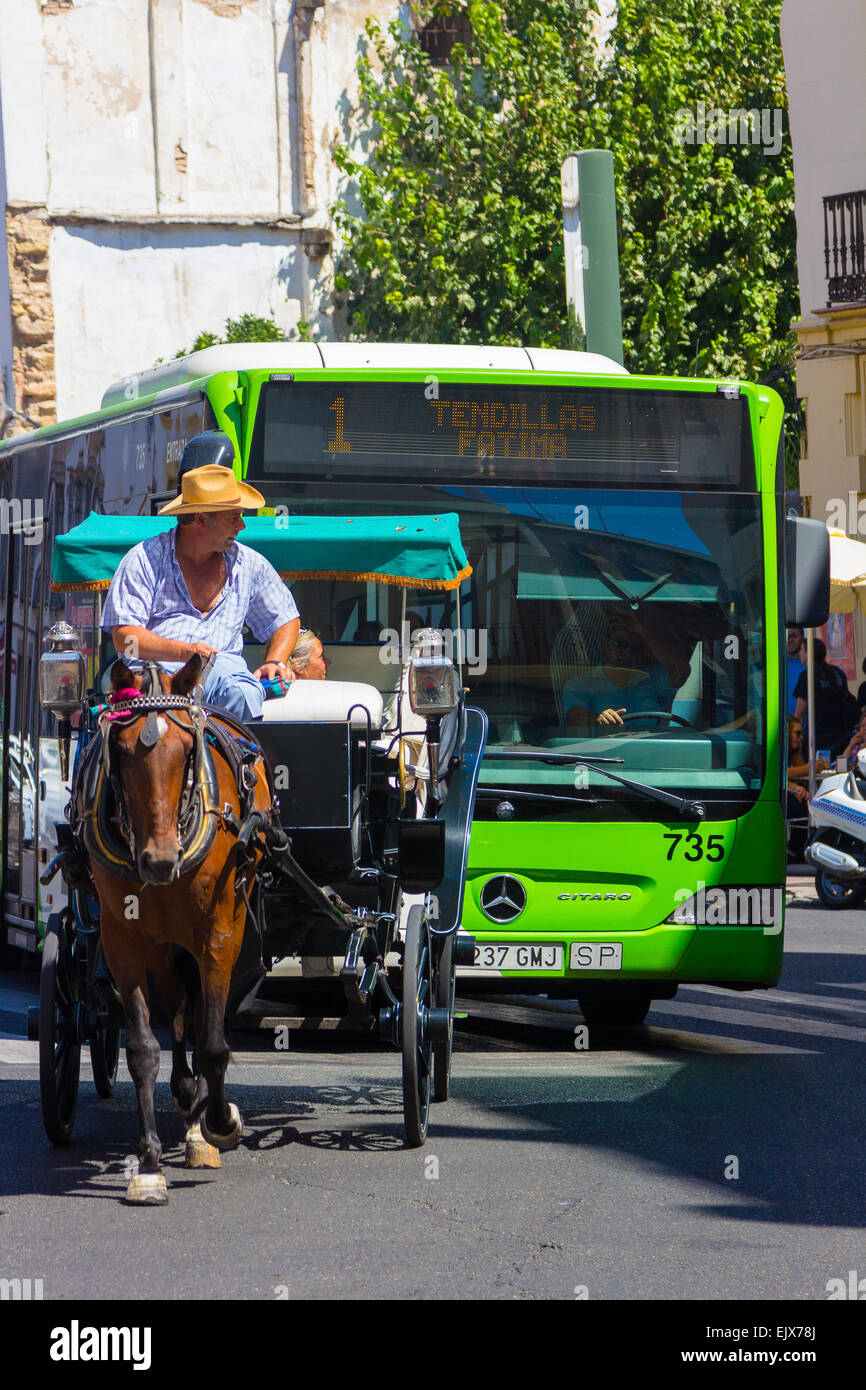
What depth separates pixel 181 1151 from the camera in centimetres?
715

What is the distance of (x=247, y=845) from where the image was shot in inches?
257

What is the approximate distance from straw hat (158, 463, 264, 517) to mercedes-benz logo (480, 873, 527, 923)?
286cm

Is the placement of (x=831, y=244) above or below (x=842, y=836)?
above

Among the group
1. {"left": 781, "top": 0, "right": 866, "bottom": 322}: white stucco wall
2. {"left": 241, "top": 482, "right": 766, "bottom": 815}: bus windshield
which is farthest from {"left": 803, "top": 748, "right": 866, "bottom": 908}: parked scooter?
{"left": 781, "top": 0, "right": 866, "bottom": 322}: white stucco wall

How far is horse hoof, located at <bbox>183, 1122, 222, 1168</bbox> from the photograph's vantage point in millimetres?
6711

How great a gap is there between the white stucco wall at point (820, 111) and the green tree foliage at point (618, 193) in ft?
16.1

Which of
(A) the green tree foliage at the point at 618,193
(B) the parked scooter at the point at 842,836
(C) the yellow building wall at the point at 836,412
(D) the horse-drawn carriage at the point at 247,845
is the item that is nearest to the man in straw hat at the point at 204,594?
(D) the horse-drawn carriage at the point at 247,845

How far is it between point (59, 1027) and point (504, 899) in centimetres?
276

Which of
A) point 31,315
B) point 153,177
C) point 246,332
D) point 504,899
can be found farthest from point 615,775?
point 153,177

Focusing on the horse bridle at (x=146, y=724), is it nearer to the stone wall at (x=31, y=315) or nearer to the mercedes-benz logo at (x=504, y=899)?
the mercedes-benz logo at (x=504, y=899)

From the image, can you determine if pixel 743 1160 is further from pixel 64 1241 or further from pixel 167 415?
pixel 167 415

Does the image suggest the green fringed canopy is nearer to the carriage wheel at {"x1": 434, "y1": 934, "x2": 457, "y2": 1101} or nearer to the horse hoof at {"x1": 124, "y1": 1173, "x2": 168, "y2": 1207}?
the carriage wheel at {"x1": 434, "y1": 934, "x2": 457, "y2": 1101}

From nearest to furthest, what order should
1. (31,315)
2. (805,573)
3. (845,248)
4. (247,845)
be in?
1. (247,845)
2. (805,573)
3. (845,248)
4. (31,315)

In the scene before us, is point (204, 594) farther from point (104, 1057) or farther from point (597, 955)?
point (597, 955)
